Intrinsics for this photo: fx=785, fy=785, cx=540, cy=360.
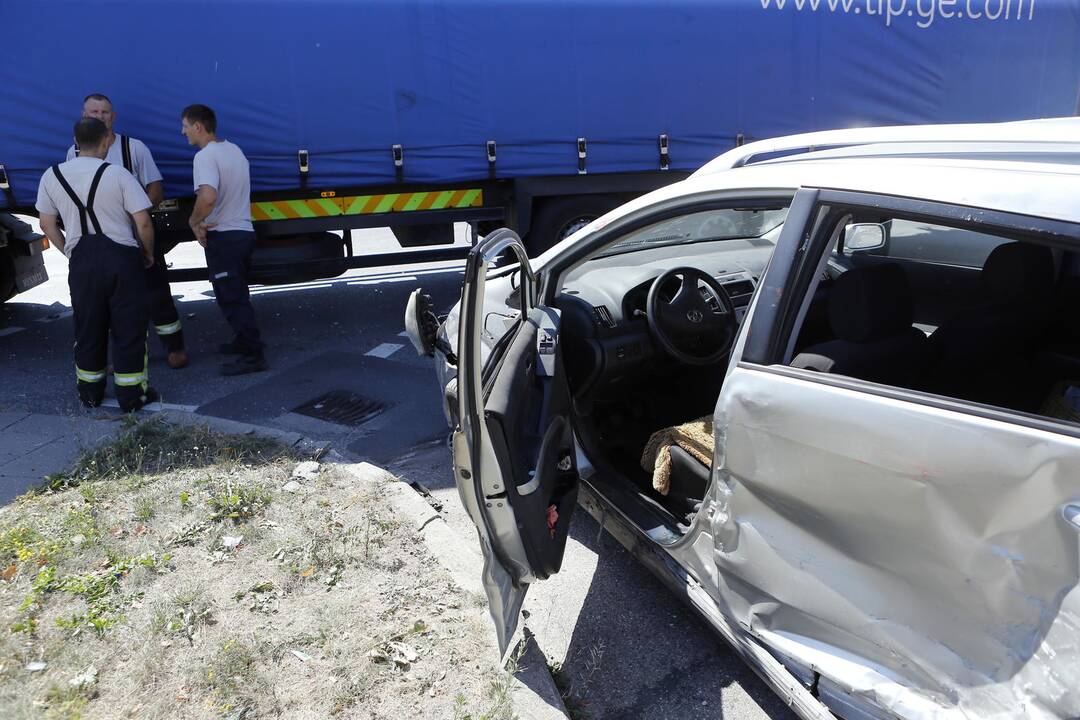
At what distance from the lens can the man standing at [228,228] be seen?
5.54m

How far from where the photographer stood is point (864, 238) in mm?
4246

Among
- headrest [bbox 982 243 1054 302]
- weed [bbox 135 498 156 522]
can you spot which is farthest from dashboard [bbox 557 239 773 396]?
weed [bbox 135 498 156 522]

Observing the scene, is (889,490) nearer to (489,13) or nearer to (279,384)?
(279,384)

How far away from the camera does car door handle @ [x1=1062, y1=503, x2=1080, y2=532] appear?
1556 millimetres

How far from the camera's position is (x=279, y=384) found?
553 cm

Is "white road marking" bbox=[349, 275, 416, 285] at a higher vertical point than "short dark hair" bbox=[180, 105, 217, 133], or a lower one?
lower

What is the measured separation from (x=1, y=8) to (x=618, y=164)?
4843mm

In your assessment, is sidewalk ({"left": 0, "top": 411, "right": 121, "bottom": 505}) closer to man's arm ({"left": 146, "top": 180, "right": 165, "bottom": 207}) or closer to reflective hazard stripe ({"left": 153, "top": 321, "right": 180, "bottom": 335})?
reflective hazard stripe ({"left": 153, "top": 321, "right": 180, "bottom": 335})

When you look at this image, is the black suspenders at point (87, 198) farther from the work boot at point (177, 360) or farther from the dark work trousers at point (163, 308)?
the work boot at point (177, 360)

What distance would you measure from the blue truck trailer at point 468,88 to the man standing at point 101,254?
4.40 feet

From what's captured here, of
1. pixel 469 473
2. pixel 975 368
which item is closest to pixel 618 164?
pixel 975 368

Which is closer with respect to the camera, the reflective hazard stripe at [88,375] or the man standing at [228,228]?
the reflective hazard stripe at [88,375]

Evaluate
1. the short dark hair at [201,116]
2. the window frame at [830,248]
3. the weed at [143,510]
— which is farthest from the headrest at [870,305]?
the short dark hair at [201,116]

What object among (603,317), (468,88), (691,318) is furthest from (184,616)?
(468,88)
